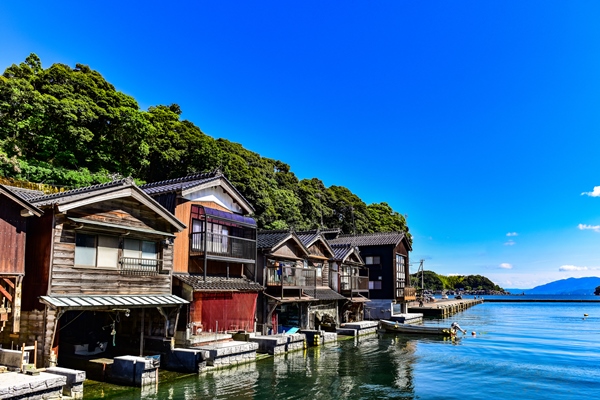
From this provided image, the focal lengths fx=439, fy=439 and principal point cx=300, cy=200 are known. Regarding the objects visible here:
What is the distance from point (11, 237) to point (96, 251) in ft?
10.8

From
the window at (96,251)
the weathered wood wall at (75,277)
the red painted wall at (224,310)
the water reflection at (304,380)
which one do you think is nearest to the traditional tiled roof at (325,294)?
the water reflection at (304,380)

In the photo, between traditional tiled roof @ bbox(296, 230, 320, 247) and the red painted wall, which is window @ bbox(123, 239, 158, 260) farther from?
traditional tiled roof @ bbox(296, 230, 320, 247)

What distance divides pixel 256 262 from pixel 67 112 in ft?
70.3

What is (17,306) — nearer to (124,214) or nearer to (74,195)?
(74,195)

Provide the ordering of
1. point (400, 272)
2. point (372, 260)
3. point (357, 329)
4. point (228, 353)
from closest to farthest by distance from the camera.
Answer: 1. point (228, 353)
2. point (357, 329)
3. point (372, 260)
4. point (400, 272)

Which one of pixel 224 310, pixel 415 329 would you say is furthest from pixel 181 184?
pixel 415 329

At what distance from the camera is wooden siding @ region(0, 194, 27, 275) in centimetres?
1686

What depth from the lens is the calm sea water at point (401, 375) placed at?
63.5ft

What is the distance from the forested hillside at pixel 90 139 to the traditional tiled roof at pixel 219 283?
44.6ft

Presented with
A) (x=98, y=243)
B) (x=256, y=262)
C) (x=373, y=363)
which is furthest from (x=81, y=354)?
(x=373, y=363)

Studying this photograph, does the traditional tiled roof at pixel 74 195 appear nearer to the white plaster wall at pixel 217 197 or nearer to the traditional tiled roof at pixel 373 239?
the white plaster wall at pixel 217 197

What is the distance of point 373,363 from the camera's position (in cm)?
2700

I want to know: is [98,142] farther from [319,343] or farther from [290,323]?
[319,343]

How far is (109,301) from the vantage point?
18703 millimetres
